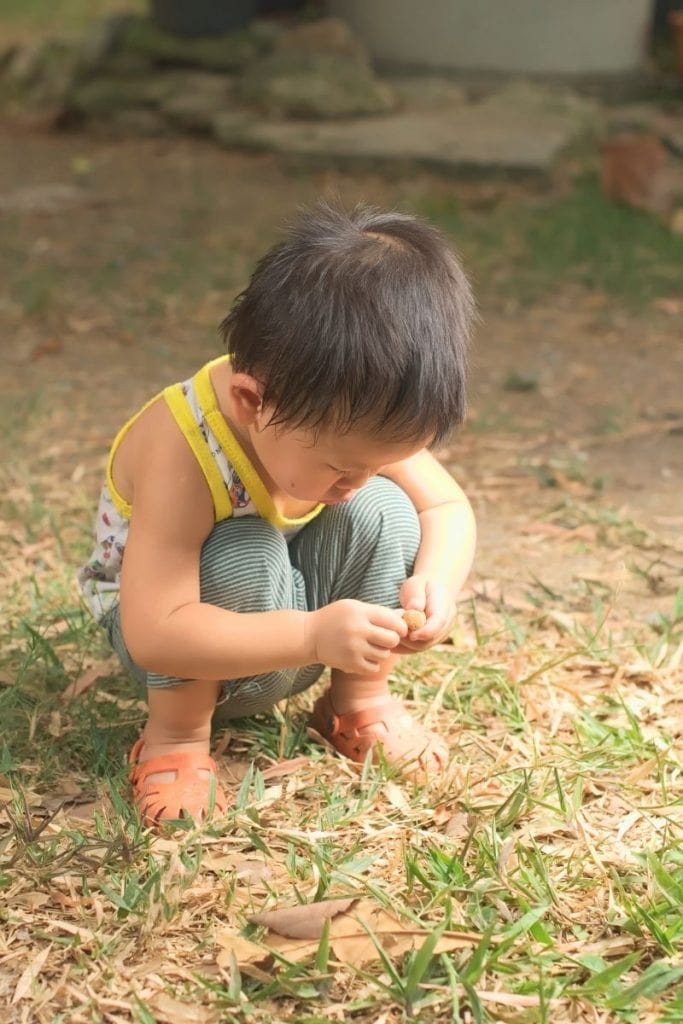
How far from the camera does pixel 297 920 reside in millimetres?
1777

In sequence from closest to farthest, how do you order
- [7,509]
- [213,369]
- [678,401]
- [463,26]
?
[213,369] < [7,509] < [678,401] < [463,26]

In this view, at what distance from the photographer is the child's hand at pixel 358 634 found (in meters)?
1.86

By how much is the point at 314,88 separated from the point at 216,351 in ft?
9.98

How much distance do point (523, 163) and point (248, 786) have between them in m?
4.54

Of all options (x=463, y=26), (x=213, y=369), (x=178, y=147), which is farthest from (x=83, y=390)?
(x=463, y=26)

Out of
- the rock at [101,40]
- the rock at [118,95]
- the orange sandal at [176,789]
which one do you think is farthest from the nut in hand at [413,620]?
the rock at [101,40]

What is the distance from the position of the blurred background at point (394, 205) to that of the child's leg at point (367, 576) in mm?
686

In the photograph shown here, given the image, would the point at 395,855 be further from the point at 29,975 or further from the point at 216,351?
the point at 216,351

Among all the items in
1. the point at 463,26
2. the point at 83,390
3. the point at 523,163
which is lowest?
the point at 83,390

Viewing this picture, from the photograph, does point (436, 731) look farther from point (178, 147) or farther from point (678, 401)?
point (178, 147)

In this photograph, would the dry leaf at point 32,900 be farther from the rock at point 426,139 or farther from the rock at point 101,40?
the rock at point 101,40

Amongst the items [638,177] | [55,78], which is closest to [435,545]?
[638,177]

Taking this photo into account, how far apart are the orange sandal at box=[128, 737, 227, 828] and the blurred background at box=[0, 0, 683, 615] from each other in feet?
2.92

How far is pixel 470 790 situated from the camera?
2.12m
